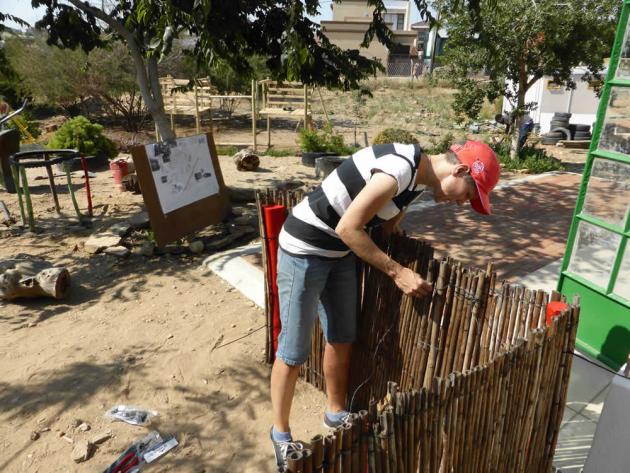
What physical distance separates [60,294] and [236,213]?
2841 millimetres

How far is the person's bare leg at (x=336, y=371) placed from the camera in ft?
8.97

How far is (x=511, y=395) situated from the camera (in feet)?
6.39

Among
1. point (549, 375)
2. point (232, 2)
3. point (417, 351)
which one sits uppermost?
point (232, 2)

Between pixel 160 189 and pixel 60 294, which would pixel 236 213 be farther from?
pixel 60 294

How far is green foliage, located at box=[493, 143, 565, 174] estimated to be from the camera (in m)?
10.2

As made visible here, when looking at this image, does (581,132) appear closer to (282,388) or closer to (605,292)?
(605,292)

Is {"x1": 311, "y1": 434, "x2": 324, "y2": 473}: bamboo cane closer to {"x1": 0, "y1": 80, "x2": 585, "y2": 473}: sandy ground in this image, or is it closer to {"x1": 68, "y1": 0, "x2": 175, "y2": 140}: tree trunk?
{"x1": 0, "y1": 80, "x2": 585, "y2": 473}: sandy ground

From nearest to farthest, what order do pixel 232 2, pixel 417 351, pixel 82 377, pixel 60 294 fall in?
1. pixel 417 351
2. pixel 82 377
3. pixel 60 294
4. pixel 232 2

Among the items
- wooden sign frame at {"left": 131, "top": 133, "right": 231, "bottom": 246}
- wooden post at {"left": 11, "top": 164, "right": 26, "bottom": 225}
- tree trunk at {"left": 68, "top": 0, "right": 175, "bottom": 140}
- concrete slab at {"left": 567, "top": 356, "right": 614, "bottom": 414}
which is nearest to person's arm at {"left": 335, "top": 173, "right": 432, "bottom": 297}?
concrete slab at {"left": 567, "top": 356, "right": 614, "bottom": 414}

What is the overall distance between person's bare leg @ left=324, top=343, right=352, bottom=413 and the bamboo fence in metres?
0.15

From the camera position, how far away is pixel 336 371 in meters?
2.78

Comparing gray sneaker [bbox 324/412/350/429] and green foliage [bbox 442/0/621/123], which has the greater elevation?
green foliage [bbox 442/0/621/123]

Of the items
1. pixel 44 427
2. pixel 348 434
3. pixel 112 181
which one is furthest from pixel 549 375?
pixel 112 181

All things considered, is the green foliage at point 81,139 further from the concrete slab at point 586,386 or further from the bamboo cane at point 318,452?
the bamboo cane at point 318,452
